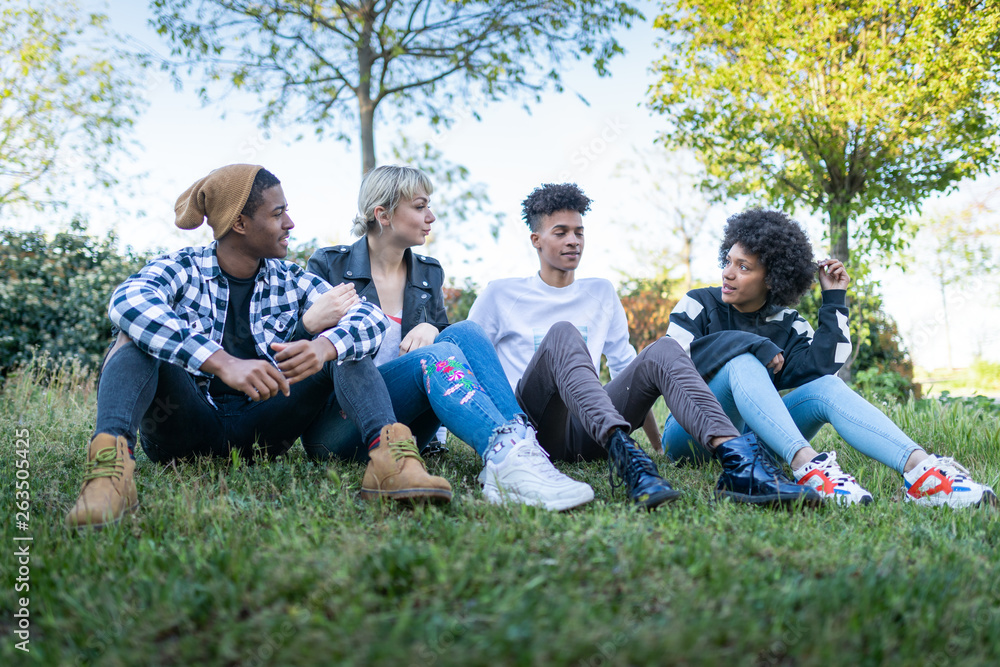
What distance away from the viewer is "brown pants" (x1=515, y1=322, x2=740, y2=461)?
259 centimetres

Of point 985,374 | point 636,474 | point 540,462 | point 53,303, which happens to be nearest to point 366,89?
point 53,303

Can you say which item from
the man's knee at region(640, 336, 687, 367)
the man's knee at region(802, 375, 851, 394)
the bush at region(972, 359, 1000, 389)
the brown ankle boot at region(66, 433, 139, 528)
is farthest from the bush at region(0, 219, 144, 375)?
the bush at region(972, 359, 1000, 389)

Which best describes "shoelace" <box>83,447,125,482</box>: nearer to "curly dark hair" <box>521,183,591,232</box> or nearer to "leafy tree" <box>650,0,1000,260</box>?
"curly dark hair" <box>521,183,591,232</box>

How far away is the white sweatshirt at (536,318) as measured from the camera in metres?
3.61

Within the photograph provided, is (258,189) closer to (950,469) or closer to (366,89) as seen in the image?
(950,469)

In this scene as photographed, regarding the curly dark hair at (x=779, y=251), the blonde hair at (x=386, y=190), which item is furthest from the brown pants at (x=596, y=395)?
the blonde hair at (x=386, y=190)

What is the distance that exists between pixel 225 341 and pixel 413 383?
30.5 inches

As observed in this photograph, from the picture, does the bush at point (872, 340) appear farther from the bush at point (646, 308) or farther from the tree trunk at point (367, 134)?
the tree trunk at point (367, 134)

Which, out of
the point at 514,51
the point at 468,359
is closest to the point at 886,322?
the point at 514,51

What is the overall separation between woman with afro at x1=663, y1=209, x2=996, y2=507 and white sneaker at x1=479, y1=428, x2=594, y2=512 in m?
0.97

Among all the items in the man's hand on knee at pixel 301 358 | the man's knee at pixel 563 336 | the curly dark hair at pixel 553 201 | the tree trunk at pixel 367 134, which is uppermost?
the tree trunk at pixel 367 134

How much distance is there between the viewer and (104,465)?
7.06 ft

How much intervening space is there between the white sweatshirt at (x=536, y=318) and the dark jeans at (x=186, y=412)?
1095mm

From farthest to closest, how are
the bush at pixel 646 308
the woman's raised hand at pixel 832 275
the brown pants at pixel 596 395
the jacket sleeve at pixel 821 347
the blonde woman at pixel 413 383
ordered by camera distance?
the bush at pixel 646 308
the woman's raised hand at pixel 832 275
the jacket sleeve at pixel 821 347
the brown pants at pixel 596 395
the blonde woman at pixel 413 383
